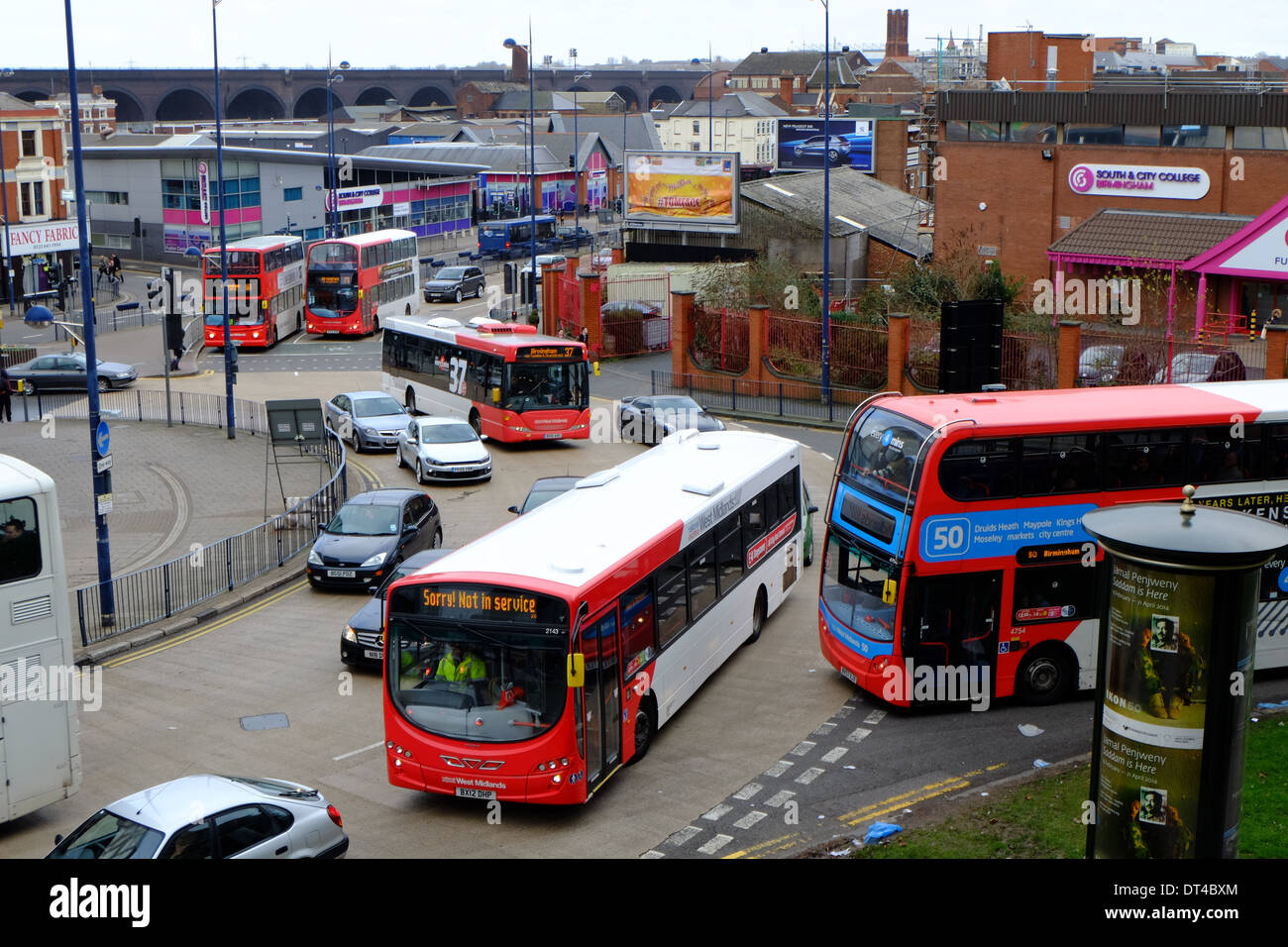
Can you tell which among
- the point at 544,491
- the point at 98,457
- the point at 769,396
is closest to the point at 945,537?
the point at 544,491

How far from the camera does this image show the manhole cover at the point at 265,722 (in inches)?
653

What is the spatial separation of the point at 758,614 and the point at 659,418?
14.5 m

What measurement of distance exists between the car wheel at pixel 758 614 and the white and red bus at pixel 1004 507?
2444 millimetres

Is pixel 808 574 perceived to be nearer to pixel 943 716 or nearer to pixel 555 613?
pixel 943 716

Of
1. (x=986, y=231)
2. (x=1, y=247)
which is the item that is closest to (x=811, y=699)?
(x=986, y=231)

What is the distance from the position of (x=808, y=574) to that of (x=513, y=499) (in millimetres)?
7669

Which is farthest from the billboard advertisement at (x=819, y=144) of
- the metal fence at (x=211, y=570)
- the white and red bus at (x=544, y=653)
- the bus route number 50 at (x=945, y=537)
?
the white and red bus at (x=544, y=653)

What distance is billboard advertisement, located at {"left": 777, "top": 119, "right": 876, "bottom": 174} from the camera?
85.3m

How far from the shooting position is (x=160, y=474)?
31.4 m

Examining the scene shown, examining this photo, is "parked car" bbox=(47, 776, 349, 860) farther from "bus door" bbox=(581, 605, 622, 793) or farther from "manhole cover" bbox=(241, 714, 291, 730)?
"manhole cover" bbox=(241, 714, 291, 730)

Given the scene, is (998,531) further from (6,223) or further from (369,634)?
(6,223)

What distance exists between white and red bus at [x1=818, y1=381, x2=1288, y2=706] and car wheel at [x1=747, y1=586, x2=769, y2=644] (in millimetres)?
2444

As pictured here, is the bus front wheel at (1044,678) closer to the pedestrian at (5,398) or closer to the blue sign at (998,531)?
the blue sign at (998,531)

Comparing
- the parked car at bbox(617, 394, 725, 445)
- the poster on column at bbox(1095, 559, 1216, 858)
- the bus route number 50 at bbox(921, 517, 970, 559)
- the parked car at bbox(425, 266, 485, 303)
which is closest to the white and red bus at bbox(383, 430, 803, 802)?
the bus route number 50 at bbox(921, 517, 970, 559)
